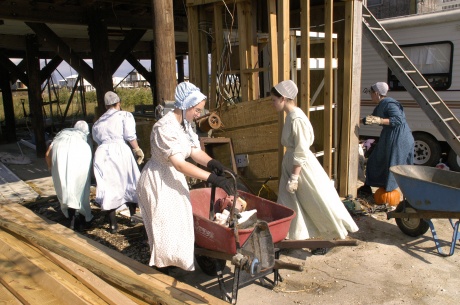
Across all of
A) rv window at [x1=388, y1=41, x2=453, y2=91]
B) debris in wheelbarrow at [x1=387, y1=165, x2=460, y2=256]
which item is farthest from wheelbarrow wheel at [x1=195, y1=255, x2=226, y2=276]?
rv window at [x1=388, y1=41, x2=453, y2=91]

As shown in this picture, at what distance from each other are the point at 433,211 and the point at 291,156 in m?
1.62

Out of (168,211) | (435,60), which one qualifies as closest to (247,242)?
(168,211)

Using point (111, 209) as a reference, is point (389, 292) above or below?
below

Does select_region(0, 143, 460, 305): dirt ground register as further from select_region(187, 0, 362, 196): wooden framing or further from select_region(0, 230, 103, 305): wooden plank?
select_region(187, 0, 362, 196): wooden framing

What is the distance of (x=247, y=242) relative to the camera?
3.18 m

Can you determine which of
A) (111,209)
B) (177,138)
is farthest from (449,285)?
(111,209)

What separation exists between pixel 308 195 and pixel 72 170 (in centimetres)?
306

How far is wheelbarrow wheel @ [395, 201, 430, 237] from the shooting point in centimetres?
498

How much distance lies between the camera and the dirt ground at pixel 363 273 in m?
3.79

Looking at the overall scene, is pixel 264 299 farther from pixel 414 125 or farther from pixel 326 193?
pixel 414 125

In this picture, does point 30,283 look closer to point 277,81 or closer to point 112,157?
point 112,157

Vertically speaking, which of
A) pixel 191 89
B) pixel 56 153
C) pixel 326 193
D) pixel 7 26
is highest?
pixel 7 26

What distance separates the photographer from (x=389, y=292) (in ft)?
12.7

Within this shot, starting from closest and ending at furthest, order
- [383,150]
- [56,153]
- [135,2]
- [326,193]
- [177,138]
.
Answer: [177,138], [326,193], [56,153], [383,150], [135,2]
